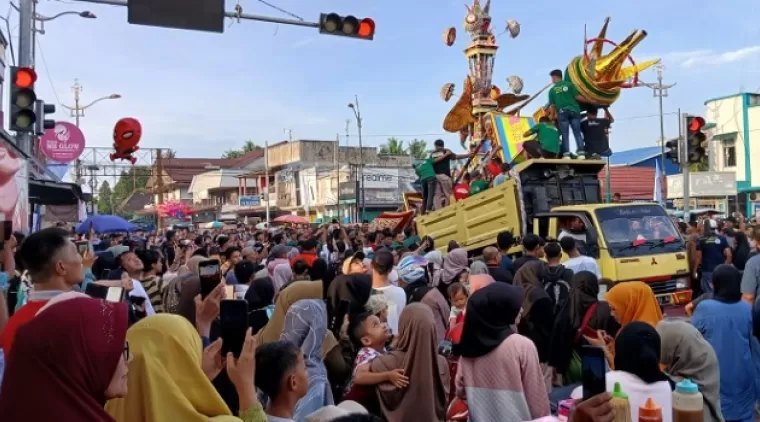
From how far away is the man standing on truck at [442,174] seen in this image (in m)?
14.1

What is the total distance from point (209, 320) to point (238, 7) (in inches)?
231

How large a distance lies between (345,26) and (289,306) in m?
5.29

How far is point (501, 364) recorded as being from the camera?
3695mm

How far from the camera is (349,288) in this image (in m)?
4.82

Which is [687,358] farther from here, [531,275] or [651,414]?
[531,275]

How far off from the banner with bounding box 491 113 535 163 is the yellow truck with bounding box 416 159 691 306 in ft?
7.50

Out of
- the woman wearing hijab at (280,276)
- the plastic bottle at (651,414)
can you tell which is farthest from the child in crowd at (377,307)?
the woman wearing hijab at (280,276)

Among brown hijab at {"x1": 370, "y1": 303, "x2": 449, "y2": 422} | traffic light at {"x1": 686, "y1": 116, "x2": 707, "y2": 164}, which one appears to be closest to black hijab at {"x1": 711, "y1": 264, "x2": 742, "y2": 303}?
brown hijab at {"x1": 370, "y1": 303, "x2": 449, "y2": 422}

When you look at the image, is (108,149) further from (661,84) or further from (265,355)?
(265,355)

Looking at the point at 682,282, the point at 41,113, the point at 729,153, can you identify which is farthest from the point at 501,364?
the point at 729,153

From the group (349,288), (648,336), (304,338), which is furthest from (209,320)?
(648,336)

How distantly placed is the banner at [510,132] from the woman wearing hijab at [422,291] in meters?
6.72

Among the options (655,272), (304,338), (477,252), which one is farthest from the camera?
(477,252)

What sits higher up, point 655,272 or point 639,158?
point 639,158
